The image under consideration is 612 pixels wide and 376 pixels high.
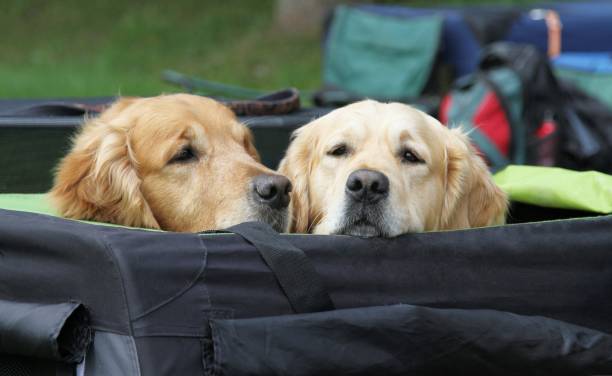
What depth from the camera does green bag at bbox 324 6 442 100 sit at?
955 cm

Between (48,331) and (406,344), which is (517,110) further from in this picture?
(48,331)

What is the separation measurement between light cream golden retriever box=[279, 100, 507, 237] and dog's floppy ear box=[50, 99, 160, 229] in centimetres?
60

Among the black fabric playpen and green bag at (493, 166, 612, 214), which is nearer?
the black fabric playpen

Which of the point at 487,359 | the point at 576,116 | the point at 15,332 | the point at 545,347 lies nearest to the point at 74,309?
the point at 15,332

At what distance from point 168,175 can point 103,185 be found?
275 millimetres

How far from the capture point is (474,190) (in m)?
3.57

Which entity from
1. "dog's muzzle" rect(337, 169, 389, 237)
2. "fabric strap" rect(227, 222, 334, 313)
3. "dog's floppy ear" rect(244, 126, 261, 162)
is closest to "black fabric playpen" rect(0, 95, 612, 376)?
"fabric strap" rect(227, 222, 334, 313)

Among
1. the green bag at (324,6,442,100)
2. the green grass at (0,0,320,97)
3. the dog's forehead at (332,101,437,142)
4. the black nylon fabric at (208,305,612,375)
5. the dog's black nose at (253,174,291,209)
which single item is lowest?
the green grass at (0,0,320,97)

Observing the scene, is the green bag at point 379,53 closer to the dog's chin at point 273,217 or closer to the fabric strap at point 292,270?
the dog's chin at point 273,217

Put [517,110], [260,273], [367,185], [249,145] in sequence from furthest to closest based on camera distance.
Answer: [517,110], [249,145], [367,185], [260,273]

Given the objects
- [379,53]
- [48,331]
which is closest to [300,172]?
[48,331]

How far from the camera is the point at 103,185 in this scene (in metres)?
3.23

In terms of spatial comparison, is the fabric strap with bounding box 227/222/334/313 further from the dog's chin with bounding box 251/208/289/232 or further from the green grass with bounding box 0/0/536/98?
the green grass with bounding box 0/0/536/98

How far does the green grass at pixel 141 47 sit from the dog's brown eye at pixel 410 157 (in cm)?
830
